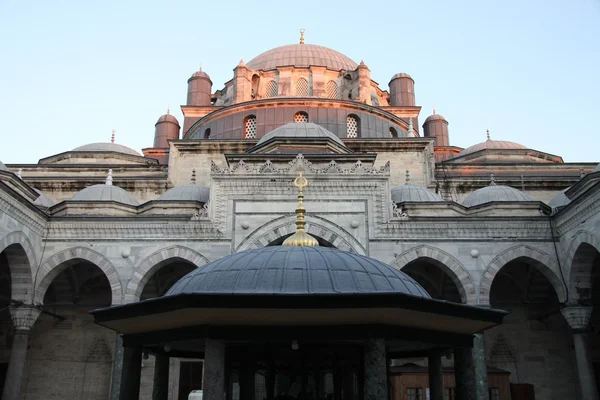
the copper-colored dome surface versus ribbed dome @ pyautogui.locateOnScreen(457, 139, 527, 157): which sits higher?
the copper-colored dome surface

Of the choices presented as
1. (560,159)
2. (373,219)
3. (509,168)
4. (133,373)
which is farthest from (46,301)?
(560,159)

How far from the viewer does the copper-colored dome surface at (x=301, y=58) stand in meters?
25.5

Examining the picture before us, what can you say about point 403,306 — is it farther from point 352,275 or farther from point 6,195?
point 6,195

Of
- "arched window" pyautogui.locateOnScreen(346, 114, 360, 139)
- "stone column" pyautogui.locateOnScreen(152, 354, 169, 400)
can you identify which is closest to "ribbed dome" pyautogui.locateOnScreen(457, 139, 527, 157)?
"arched window" pyautogui.locateOnScreen(346, 114, 360, 139)

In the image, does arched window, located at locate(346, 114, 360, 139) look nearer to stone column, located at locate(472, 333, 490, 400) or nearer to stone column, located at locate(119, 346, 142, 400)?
stone column, located at locate(472, 333, 490, 400)

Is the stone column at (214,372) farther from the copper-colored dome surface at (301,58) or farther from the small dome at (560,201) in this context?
the copper-colored dome surface at (301,58)

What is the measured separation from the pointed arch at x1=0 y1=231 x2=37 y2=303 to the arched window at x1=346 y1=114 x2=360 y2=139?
467 inches

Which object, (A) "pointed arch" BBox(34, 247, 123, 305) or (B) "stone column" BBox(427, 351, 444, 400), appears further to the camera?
(A) "pointed arch" BBox(34, 247, 123, 305)

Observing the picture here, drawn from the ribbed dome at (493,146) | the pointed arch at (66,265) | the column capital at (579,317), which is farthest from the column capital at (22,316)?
the ribbed dome at (493,146)

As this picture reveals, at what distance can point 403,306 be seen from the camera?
17.8 ft

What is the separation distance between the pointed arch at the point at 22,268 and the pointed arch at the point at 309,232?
4758mm

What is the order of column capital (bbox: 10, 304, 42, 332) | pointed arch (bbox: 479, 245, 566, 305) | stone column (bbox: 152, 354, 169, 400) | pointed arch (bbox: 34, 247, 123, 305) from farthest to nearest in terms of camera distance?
pointed arch (bbox: 34, 247, 123, 305) → pointed arch (bbox: 479, 245, 566, 305) → column capital (bbox: 10, 304, 42, 332) → stone column (bbox: 152, 354, 169, 400)

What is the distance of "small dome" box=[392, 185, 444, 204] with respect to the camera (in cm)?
1695

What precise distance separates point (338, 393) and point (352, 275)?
7.81 feet
